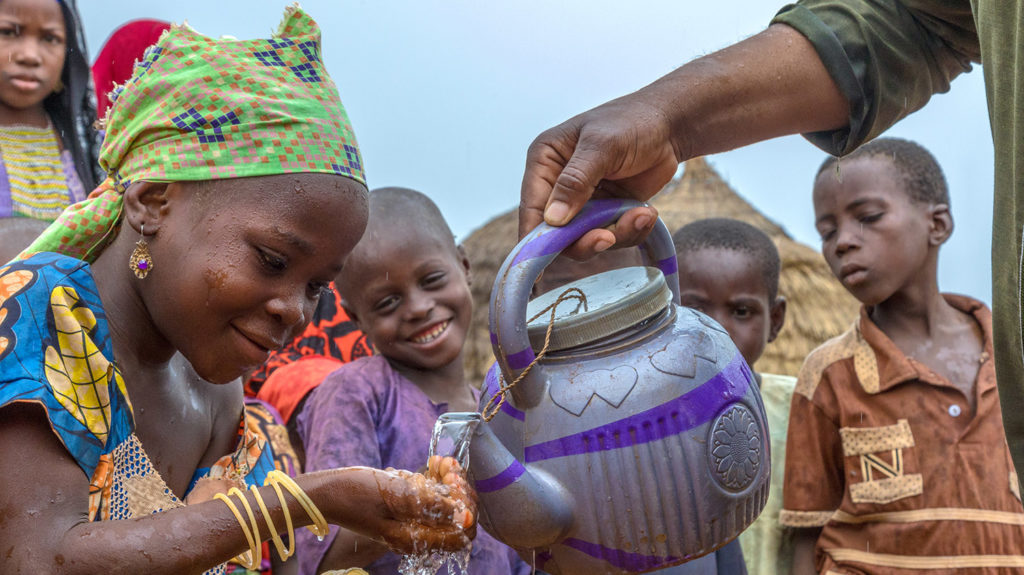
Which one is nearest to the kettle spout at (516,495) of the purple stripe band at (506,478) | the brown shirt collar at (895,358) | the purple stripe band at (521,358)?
the purple stripe band at (506,478)

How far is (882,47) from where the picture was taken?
2.12 meters

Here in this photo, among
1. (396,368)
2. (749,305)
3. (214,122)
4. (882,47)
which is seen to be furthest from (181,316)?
(749,305)

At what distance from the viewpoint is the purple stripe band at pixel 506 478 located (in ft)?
5.14

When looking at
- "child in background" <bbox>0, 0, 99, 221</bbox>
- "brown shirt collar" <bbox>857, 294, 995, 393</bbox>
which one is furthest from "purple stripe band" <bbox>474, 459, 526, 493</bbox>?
"child in background" <bbox>0, 0, 99, 221</bbox>

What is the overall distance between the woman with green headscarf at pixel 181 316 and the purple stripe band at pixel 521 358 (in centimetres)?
21

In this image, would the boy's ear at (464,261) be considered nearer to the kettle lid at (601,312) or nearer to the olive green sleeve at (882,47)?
the olive green sleeve at (882,47)

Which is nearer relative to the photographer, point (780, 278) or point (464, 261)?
point (464, 261)

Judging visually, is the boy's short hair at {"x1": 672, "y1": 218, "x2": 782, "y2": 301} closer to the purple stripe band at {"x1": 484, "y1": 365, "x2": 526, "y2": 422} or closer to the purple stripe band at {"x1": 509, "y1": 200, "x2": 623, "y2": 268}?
the purple stripe band at {"x1": 509, "y1": 200, "x2": 623, "y2": 268}

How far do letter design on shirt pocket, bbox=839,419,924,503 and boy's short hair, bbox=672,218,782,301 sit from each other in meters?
0.77

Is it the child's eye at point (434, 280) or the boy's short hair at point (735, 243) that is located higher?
the boy's short hair at point (735, 243)

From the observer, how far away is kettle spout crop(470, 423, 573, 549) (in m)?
1.57

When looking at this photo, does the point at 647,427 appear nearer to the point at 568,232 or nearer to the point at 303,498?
the point at 568,232

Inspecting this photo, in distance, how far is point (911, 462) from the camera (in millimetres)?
3084

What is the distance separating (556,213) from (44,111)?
2.54m
